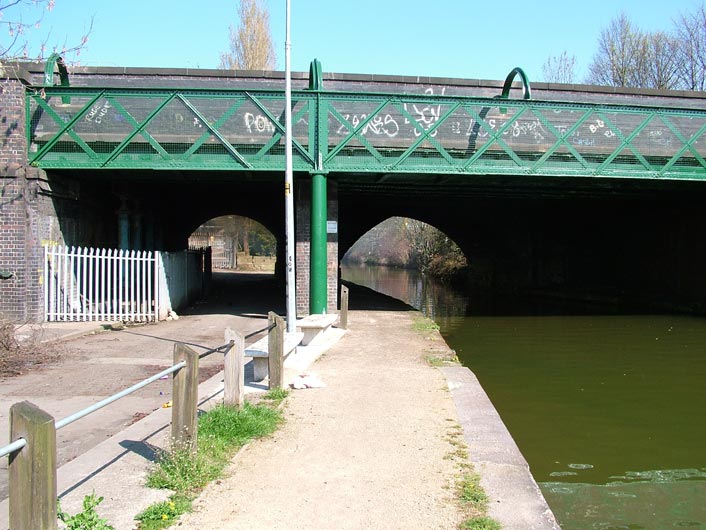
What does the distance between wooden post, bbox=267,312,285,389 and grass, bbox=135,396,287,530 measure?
0.60 m

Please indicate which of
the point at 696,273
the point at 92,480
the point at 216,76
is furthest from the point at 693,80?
the point at 92,480

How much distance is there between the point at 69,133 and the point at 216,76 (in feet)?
12.3

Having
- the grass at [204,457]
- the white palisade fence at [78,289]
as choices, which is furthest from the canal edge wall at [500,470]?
the white palisade fence at [78,289]

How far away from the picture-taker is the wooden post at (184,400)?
179 inches

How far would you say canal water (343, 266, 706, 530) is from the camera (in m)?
5.30

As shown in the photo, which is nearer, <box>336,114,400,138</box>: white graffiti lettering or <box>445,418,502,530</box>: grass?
<box>445,418,502,530</box>: grass

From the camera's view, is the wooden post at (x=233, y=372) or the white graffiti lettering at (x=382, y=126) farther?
the white graffiti lettering at (x=382, y=126)

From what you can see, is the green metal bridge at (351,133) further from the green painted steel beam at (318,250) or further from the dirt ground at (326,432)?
the dirt ground at (326,432)

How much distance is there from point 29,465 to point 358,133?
1163 centimetres

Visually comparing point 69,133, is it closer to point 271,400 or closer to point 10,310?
point 10,310

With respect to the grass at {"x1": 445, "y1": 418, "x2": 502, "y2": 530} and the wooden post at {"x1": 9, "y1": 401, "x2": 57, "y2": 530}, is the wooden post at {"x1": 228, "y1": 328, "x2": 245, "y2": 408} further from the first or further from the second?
the wooden post at {"x1": 9, "y1": 401, "x2": 57, "y2": 530}

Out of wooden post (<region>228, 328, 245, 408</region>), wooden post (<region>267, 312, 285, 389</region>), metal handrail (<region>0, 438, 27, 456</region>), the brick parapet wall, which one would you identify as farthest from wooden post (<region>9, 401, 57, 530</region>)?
the brick parapet wall

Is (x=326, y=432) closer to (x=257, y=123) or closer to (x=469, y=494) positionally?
(x=469, y=494)

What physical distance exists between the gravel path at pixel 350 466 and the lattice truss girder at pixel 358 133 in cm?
714
